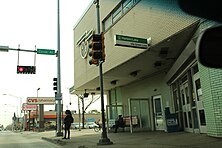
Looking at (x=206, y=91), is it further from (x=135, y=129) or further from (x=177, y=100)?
(x=135, y=129)

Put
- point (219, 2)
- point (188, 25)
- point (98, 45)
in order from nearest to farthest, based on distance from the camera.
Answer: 1. point (219, 2)
2. point (188, 25)
3. point (98, 45)

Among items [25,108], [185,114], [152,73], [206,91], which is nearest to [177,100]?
[185,114]

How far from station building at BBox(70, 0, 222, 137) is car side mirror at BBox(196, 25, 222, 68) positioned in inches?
188

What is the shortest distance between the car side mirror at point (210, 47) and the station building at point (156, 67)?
477 cm

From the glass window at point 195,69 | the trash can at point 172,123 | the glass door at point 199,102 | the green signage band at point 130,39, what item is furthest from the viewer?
the trash can at point 172,123

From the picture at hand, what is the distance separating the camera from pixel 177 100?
58.7 ft

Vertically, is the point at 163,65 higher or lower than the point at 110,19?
lower

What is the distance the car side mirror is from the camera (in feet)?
8.20

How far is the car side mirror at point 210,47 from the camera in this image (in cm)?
250

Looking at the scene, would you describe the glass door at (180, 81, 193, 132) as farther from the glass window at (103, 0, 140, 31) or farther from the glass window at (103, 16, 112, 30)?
the glass window at (103, 16, 112, 30)

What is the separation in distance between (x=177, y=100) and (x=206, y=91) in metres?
7.28

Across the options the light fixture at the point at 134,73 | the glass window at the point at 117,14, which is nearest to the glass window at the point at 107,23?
the glass window at the point at 117,14

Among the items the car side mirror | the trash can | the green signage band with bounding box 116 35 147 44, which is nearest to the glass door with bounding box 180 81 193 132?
the trash can

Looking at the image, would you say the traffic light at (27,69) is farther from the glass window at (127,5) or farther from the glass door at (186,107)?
the glass door at (186,107)
